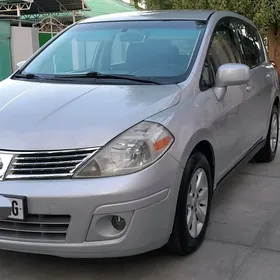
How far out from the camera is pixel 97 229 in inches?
111

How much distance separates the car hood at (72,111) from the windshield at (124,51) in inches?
11.8

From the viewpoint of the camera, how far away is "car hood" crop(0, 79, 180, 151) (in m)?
2.88

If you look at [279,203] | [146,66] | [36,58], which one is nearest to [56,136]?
[146,66]

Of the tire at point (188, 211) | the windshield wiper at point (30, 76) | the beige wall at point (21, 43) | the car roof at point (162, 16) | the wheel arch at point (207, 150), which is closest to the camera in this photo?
the tire at point (188, 211)

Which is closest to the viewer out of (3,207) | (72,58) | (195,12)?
(3,207)

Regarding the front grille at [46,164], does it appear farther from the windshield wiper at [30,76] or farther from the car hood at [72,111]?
the windshield wiper at [30,76]

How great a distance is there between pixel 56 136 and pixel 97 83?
2.96 feet

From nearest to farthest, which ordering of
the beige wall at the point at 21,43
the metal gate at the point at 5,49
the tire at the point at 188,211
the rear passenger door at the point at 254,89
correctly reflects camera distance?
the tire at the point at 188,211, the rear passenger door at the point at 254,89, the metal gate at the point at 5,49, the beige wall at the point at 21,43

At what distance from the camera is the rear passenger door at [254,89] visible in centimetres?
451

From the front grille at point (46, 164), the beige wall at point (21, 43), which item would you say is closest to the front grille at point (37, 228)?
the front grille at point (46, 164)

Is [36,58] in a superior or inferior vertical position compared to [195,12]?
inferior

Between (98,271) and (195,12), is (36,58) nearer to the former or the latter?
(195,12)

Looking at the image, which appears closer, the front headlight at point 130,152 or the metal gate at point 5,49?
the front headlight at point 130,152

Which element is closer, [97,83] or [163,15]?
[97,83]
